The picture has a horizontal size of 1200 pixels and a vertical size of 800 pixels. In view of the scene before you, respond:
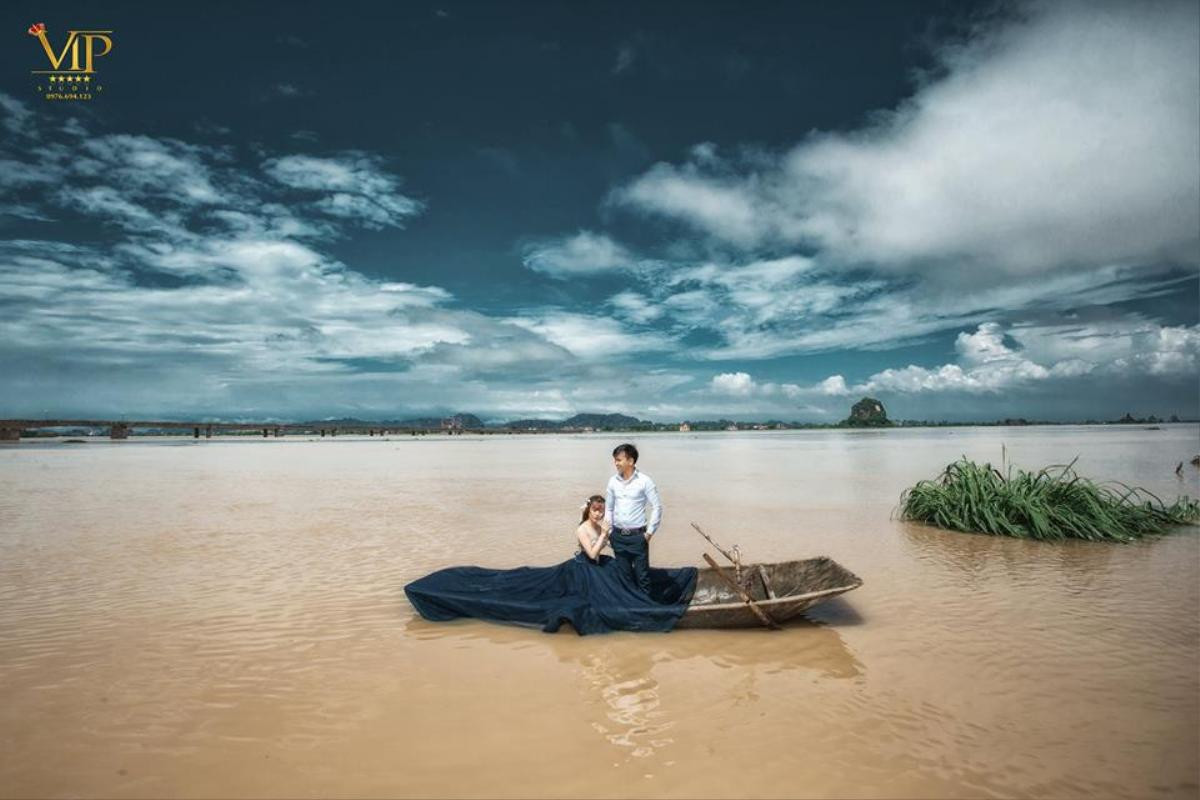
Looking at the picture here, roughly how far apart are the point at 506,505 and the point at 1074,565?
13882mm

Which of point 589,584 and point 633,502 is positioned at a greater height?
point 633,502

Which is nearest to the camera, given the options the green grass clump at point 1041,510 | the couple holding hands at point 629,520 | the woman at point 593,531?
the couple holding hands at point 629,520

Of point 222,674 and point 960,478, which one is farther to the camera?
point 960,478

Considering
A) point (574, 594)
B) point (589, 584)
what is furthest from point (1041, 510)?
point (574, 594)

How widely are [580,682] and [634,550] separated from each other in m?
2.11

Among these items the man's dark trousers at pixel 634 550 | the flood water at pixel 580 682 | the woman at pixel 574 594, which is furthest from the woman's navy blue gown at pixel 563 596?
the flood water at pixel 580 682

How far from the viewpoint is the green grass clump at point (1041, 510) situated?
42.3 ft

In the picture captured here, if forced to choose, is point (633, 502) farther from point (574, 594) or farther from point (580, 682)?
point (580, 682)

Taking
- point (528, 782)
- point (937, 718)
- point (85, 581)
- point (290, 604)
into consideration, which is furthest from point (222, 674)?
point (937, 718)

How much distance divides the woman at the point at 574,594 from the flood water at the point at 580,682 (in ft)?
0.71

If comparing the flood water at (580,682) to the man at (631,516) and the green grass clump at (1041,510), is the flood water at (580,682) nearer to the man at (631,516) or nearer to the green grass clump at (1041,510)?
the green grass clump at (1041,510)

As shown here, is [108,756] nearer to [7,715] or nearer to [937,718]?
[7,715]

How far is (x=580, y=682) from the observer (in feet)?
19.7

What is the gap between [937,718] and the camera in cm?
521
